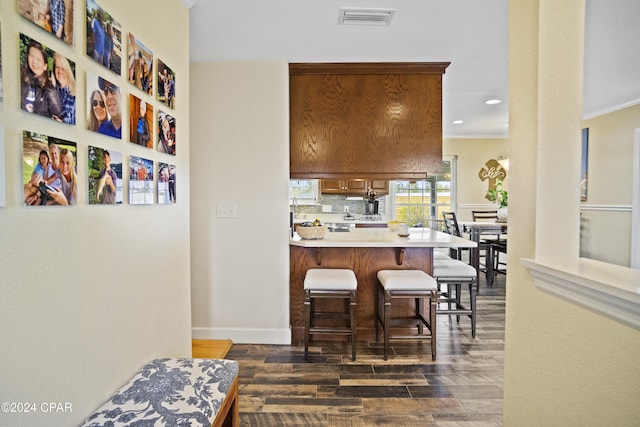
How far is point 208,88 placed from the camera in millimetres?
2746

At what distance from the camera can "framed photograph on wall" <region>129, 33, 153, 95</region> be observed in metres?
1.35

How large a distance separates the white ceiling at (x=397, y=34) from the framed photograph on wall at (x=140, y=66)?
708 millimetres

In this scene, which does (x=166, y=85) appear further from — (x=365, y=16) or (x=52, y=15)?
(x=365, y=16)

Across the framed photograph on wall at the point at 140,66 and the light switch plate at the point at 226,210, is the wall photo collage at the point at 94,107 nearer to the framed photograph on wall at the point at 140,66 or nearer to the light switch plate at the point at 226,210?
the framed photograph on wall at the point at 140,66

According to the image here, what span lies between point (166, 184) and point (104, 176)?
488mm

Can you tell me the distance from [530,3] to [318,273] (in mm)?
2066

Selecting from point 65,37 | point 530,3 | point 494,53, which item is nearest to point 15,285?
point 65,37

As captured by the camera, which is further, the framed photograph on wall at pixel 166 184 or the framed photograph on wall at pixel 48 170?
the framed photograph on wall at pixel 166 184

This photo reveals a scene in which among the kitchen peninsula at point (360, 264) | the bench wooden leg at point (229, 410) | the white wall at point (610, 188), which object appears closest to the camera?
the bench wooden leg at point (229, 410)

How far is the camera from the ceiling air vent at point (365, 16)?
2012mm

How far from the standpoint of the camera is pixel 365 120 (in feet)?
9.66

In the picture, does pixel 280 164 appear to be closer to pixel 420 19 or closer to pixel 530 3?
pixel 420 19

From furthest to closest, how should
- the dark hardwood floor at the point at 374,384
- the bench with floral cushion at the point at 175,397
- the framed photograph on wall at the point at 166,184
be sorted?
the dark hardwood floor at the point at 374,384 → the framed photograph on wall at the point at 166,184 → the bench with floral cushion at the point at 175,397

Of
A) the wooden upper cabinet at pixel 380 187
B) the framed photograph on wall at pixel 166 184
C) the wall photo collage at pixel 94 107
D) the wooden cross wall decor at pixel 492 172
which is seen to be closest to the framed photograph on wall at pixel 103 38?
the wall photo collage at pixel 94 107
